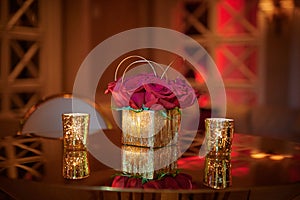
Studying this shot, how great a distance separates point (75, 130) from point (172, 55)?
9.54 ft

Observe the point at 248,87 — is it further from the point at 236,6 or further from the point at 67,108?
the point at 67,108

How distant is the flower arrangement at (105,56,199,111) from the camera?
1173mm

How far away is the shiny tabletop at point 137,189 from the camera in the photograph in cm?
89

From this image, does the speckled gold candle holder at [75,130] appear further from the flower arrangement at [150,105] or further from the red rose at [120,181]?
the red rose at [120,181]

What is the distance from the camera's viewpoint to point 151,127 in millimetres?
1202

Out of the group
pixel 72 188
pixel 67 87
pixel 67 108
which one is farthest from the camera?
pixel 67 87

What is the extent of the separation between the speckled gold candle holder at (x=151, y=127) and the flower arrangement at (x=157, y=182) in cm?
22

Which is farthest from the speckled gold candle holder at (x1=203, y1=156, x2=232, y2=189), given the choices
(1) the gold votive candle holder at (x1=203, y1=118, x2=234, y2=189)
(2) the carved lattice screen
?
(2) the carved lattice screen

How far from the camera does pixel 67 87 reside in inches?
130

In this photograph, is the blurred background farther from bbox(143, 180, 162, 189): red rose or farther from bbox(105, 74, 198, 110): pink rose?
bbox(143, 180, 162, 189): red rose

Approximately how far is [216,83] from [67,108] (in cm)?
209

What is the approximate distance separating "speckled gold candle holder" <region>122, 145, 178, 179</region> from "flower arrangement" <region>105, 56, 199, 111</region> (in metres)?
0.13

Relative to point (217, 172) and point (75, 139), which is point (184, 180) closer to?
point (217, 172)

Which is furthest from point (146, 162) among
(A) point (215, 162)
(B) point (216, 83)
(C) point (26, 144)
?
(B) point (216, 83)
